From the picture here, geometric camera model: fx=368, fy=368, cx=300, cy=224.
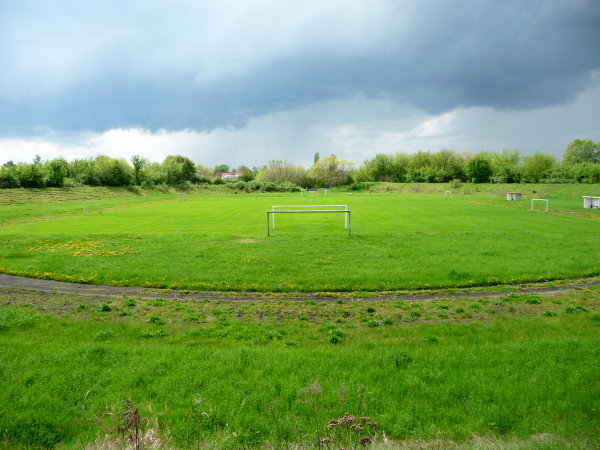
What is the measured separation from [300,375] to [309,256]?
11.1 meters

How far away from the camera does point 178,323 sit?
9.49 metres

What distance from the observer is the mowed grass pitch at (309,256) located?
13.8 meters

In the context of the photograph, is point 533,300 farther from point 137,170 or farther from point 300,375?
point 137,170

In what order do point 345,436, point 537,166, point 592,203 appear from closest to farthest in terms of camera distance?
point 345,436, point 592,203, point 537,166

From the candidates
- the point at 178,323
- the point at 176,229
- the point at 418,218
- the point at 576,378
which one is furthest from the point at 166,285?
the point at 418,218

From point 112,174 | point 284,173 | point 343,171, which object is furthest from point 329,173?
point 112,174

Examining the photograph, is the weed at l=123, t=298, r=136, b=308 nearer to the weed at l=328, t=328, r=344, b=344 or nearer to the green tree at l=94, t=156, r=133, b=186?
the weed at l=328, t=328, r=344, b=344

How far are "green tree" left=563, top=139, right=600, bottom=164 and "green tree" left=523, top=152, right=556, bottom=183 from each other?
8336 millimetres

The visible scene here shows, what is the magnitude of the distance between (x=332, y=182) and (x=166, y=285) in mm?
123697

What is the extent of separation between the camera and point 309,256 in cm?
1736

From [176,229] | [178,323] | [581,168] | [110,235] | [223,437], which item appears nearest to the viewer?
[223,437]

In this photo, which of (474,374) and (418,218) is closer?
(474,374)

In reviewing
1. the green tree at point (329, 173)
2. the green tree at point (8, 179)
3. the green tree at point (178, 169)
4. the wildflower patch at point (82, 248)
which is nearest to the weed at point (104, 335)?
the wildflower patch at point (82, 248)

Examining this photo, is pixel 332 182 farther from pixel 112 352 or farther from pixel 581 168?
pixel 112 352
